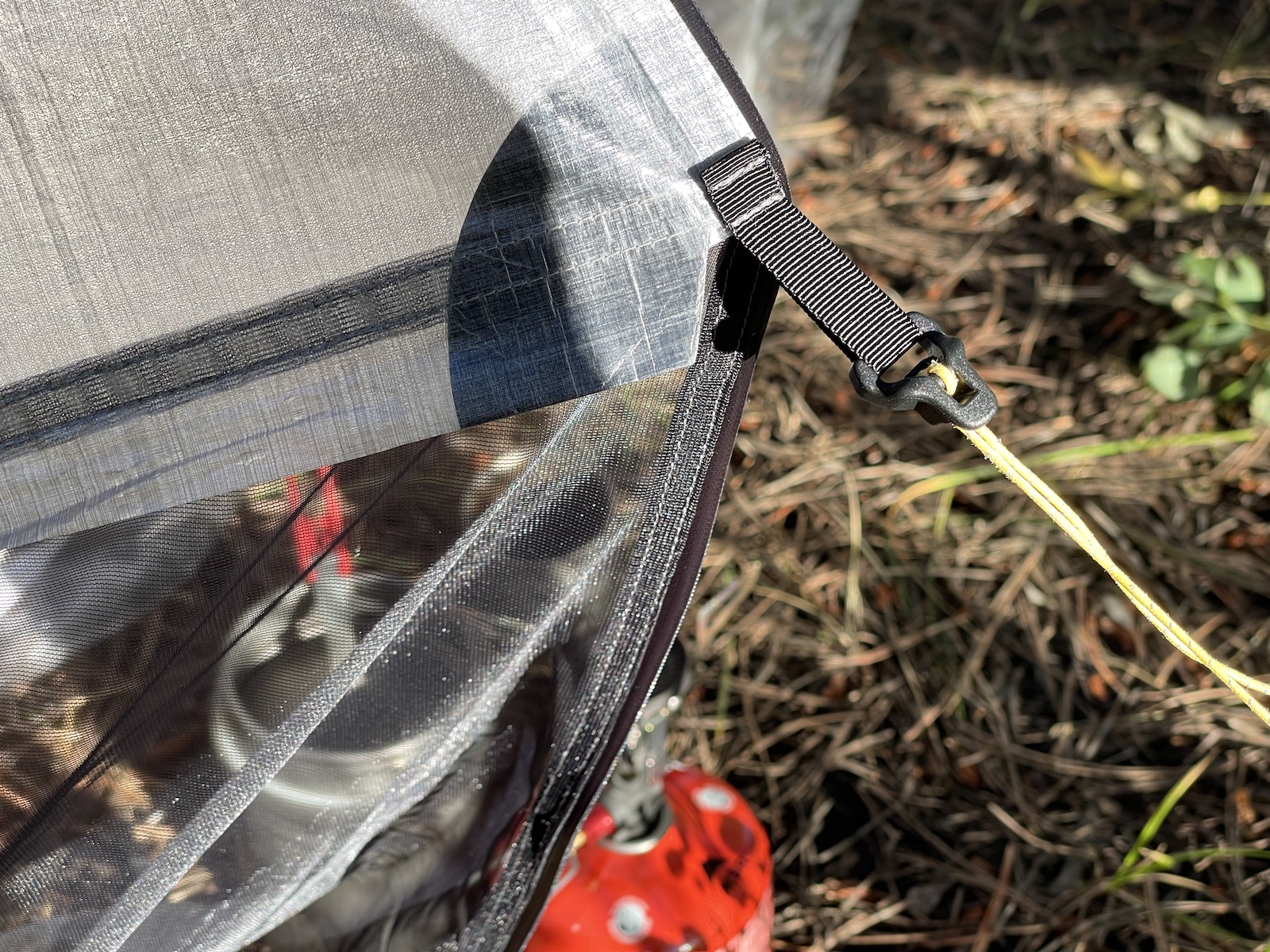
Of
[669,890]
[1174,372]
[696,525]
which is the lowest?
[669,890]

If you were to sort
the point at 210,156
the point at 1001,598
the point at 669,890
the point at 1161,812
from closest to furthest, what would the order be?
1. the point at 210,156
2. the point at 669,890
3. the point at 1161,812
4. the point at 1001,598

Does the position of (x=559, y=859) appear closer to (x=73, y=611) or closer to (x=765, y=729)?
(x=73, y=611)

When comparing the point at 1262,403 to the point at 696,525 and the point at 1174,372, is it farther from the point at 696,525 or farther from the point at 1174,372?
the point at 696,525

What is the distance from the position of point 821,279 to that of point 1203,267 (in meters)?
1.13

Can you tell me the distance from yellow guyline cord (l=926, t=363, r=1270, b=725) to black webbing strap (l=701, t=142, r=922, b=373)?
39mm

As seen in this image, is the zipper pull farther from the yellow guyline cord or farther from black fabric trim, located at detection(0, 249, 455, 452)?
black fabric trim, located at detection(0, 249, 455, 452)

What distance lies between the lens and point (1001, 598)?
1416mm

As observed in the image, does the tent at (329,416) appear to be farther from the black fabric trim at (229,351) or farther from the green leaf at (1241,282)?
the green leaf at (1241,282)

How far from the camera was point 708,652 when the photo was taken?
1.41 meters

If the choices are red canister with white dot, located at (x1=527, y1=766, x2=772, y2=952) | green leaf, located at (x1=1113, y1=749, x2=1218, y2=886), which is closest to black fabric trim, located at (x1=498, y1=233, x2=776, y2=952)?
red canister with white dot, located at (x1=527, y1=766, x2=772, y2=952)

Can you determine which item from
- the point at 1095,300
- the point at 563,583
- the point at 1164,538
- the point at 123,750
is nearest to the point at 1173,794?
the point at 1164,538

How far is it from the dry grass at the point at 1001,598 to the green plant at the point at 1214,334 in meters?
0.06

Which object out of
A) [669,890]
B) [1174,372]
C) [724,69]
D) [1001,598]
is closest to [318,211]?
[724,69]

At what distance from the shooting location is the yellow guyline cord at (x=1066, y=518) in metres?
0.61
